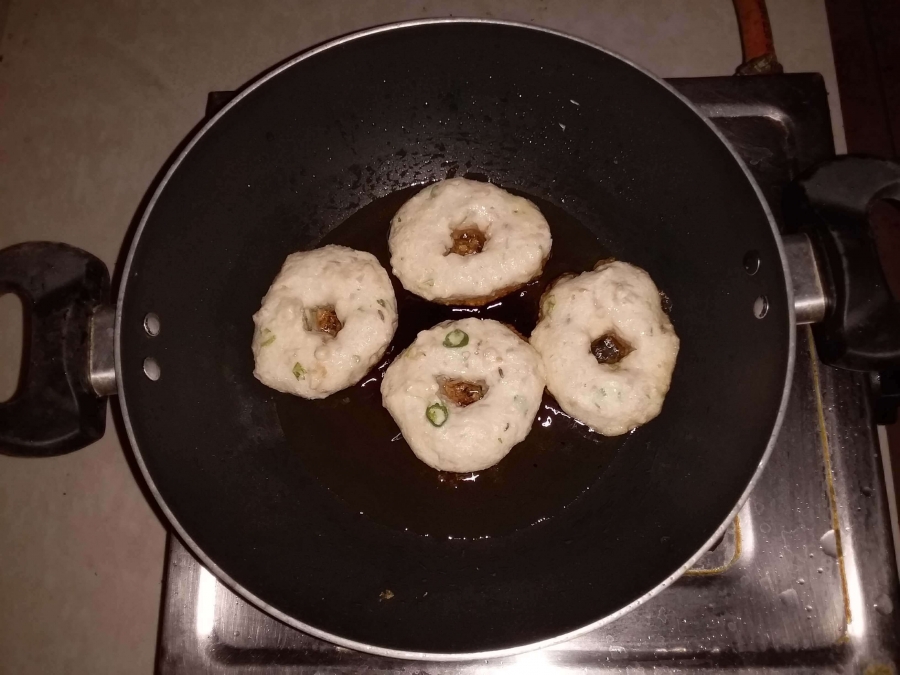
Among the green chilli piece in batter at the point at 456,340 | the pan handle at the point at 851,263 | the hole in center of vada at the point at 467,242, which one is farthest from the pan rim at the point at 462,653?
the green chilli piece in batter at the point at 456,340

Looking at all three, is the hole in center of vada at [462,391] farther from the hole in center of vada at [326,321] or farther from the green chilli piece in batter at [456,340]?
the hole in center of vada at [326,321]

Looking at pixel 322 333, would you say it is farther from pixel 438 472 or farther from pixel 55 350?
pixel 55 350

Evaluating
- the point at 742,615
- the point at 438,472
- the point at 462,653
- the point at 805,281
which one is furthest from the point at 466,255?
the point at 742,615

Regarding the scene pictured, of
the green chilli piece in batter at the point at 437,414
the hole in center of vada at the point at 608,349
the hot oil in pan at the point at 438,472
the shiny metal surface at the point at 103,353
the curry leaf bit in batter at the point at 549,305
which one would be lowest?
the hot oil in pan at the point at 438,472

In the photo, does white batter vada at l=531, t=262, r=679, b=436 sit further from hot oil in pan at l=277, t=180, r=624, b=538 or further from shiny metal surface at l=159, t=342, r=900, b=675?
shiny metal surface at l=159, t=342, r=900, b=675

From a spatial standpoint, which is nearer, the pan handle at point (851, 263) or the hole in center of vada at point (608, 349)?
the pan handle at point (851, 263)

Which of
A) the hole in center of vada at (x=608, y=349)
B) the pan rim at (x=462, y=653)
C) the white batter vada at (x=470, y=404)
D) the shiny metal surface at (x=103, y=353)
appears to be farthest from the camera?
the hole in center of vada at (x=608, y=349)

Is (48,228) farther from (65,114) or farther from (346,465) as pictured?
(346,465)

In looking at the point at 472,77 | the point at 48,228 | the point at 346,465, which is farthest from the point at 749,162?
the point at 48,228
